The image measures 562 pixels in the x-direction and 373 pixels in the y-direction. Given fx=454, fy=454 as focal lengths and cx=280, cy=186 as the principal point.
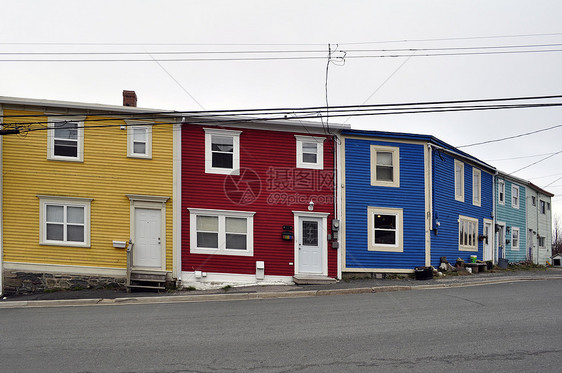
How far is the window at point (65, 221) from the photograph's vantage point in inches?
633

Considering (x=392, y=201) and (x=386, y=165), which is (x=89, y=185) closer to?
(x=386, y=165)

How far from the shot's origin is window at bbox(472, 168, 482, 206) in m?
23.8

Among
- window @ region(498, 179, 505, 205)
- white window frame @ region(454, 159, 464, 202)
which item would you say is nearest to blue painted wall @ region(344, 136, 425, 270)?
white window frame @ region(454, 159, 464, 202)

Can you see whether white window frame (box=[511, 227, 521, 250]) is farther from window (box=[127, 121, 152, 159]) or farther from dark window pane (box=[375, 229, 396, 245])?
window (box=[127, 121, 152, 159])

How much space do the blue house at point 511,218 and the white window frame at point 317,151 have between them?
13.9m

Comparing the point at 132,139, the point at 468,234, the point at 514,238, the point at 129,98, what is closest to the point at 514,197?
the point at 514,238

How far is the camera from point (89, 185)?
16.3m

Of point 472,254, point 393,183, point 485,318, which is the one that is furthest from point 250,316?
point 472,254

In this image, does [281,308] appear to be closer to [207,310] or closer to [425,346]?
[207,310]

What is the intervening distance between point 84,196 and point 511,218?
2441cm

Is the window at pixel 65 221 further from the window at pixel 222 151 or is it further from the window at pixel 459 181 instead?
the window at pixel 459 181

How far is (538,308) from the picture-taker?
11273 mm

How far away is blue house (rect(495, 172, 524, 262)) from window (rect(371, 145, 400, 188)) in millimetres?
10725

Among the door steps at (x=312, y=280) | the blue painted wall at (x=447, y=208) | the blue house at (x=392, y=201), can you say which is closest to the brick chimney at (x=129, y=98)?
the blue house at (x=392, y=201)
